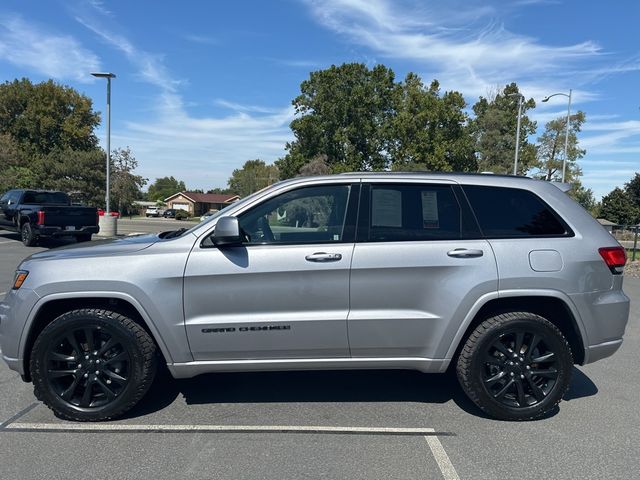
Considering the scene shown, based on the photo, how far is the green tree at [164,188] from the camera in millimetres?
150750

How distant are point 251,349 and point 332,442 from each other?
0.88m

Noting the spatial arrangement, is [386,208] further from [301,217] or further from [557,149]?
[557,149]

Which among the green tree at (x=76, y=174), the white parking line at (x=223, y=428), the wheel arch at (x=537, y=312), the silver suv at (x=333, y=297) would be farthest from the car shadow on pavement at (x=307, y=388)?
the green tree at (x=76, y=174)

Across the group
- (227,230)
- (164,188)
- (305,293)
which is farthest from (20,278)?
(164,188)

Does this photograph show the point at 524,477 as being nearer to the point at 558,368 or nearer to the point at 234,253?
the point at 558,368

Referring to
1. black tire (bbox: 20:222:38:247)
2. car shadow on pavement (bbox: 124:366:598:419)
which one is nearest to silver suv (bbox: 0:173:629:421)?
car shadow on pavement (bbox: 124:366:598:419)

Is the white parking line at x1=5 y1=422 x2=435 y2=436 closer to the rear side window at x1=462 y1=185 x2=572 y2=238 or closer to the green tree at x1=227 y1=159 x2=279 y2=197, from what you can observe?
the rear side window at x1=462 y1=185 x2=572 y2=238

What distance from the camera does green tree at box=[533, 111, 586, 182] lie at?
57250 millimetres

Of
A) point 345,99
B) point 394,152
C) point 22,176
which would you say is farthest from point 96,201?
point 394,152

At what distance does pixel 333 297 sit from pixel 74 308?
199 centimetres

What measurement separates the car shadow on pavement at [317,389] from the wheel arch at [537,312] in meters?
0.60

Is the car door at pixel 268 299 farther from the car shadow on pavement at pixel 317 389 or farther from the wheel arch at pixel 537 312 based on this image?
the wheel arch at pixel 537 312

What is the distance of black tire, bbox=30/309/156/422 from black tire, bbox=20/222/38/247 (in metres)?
13.3

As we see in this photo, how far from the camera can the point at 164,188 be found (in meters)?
160
